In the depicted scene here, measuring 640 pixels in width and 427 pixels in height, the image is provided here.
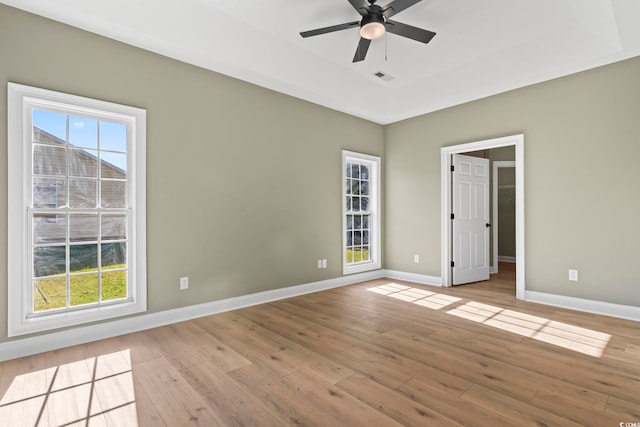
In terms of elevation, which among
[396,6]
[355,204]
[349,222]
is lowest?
[349,222]

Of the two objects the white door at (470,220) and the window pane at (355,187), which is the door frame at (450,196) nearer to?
the white door at (470,220)

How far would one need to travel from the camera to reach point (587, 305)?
3670mm

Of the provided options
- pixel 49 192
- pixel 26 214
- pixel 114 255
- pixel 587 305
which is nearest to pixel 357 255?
pixel 587 305

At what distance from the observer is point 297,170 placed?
4.57 metres

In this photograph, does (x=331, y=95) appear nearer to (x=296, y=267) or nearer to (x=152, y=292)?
(x=296, y=267)

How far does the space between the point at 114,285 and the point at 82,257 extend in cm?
40

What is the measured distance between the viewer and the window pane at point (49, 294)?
108 inches

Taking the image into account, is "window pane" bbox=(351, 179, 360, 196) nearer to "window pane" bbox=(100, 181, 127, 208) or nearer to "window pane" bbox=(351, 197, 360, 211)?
"window pane" bbox=(351, 197, 360, 211)

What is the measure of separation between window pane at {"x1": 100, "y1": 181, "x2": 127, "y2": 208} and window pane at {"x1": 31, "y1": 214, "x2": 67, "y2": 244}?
37cm

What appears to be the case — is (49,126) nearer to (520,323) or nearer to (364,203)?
(364,203)

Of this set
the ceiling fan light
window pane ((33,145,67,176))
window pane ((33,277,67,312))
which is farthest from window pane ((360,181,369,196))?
window pane ((33,277,67,312))

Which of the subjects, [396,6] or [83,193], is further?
[83,193]

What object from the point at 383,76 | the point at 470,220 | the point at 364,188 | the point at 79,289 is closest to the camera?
the point at 79,289

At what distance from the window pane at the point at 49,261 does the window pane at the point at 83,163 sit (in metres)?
0.72
